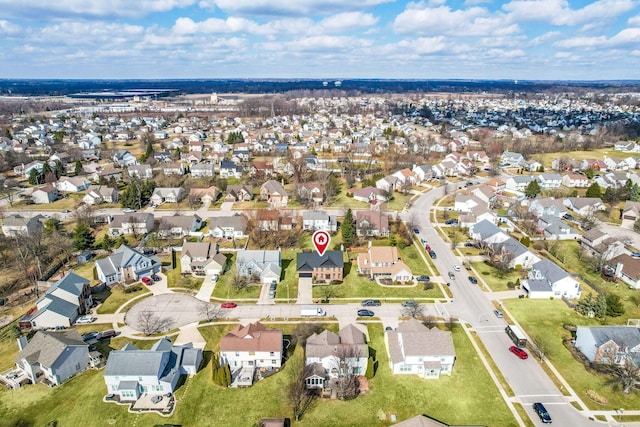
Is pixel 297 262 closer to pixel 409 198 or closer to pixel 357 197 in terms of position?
pixel 357 197

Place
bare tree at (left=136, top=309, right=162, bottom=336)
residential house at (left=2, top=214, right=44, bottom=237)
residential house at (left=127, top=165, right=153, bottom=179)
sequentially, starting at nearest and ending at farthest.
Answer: bare tree at (left=136, top=309, right=162, bottom=336)
residential house at (left=2, top=214, right=44, bottom=237)
residential house at (left=127, top=165, right=153, bottom=179)

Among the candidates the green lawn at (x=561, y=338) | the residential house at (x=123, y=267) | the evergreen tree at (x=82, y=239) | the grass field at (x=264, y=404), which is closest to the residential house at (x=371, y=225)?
the green lawn at (x=561, y=338)

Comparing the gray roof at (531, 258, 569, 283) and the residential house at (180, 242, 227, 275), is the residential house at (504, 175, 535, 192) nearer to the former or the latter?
the gray roof at (531, 258, 569, 283)

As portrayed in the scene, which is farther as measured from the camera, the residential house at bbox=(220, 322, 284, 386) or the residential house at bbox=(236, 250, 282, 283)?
the residential house at bbox=(236, 250, 282, 283)

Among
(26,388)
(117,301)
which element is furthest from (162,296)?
(26,388)

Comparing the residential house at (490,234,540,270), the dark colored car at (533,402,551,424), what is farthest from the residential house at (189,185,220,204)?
the dark colored car at (533,402,551,424)

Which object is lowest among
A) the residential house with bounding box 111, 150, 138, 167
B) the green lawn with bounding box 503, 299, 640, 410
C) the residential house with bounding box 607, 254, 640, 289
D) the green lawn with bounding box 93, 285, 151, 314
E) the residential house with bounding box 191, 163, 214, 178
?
the green lawn with bounding box 503, 299, 640, 410

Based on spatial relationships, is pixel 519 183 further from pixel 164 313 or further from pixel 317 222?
pixel 164 313
